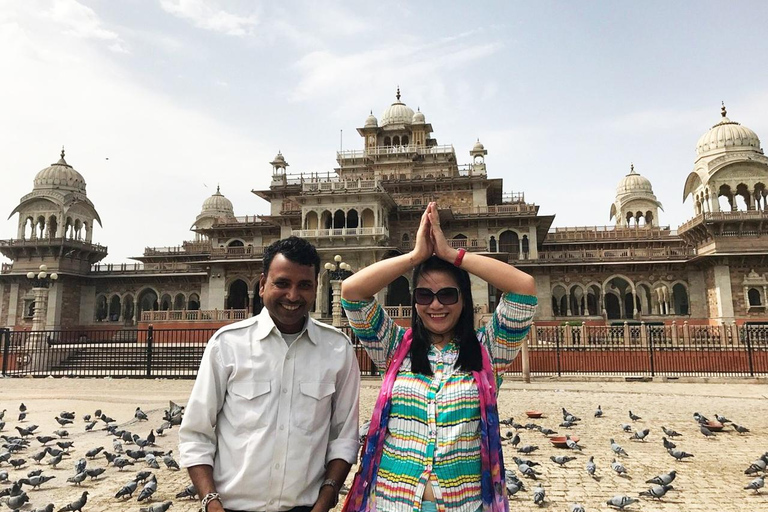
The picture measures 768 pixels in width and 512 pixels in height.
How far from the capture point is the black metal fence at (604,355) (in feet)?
54.4

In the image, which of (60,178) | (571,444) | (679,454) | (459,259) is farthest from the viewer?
(60,178)

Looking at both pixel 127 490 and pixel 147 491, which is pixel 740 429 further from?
pixel 127 490

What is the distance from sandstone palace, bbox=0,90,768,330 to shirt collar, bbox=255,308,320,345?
23148mm

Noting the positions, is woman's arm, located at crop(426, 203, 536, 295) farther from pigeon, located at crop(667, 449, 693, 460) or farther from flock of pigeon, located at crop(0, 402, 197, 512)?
pigeon, located at crop(667, 449, 693, 460)

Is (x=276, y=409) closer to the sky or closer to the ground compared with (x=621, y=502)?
closer to the sky

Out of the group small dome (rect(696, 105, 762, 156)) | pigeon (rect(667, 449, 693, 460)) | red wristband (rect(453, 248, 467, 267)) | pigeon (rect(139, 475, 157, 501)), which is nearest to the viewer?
red wristband (rect(453, 248, 467, 267))

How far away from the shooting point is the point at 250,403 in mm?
2211

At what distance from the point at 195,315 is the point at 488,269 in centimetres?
2959

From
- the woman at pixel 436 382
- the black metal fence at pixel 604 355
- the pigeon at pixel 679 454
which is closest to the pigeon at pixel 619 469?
the pigeon at pixel 679 454

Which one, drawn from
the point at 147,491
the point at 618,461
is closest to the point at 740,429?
the point at 618,461

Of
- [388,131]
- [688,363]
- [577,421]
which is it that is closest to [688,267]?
[688,363]

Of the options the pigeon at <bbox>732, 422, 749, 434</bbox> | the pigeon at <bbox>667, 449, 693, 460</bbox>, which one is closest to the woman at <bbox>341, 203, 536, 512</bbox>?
the pigeon at <bbox>667, 449, 693, 460</bbox>

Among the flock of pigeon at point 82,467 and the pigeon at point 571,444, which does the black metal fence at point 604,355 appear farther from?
the pigeon at point 571,444

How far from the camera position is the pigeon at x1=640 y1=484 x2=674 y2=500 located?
4859 mm
